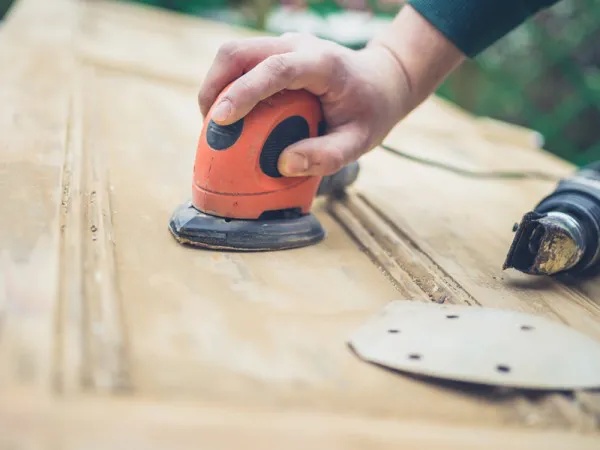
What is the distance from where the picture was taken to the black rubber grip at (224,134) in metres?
0.63

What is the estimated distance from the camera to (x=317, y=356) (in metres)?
0.47

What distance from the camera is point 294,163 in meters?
0.65

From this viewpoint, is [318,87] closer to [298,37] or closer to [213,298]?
[298,37]

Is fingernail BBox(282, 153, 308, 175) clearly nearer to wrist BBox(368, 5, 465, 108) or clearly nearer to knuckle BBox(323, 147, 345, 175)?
knuckle BBox(323, 147, 345, 175)

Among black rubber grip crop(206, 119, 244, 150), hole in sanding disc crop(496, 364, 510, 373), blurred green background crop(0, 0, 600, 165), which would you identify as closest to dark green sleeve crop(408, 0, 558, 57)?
black rubber grip crop(206, 119, 244, 150)

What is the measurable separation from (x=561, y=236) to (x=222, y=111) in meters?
0.32

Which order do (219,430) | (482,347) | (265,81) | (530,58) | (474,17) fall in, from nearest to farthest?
(219,430) → (482,347) → (265,81) → (474,17) → (530,58)

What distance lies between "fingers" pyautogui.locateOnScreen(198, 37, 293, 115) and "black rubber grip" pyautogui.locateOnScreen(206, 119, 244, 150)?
0.06 meters

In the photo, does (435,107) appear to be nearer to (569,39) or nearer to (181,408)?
(569,39)

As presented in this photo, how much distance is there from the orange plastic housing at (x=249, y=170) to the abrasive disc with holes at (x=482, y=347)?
0.58 ft

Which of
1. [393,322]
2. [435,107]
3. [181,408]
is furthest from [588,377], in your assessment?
[435,107]

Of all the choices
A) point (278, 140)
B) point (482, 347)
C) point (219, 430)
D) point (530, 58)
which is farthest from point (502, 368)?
point (530, 58)

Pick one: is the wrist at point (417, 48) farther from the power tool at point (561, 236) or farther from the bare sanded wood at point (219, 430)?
the bare sanded wood at point (219, 430)

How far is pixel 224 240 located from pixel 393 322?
0.19 meters
